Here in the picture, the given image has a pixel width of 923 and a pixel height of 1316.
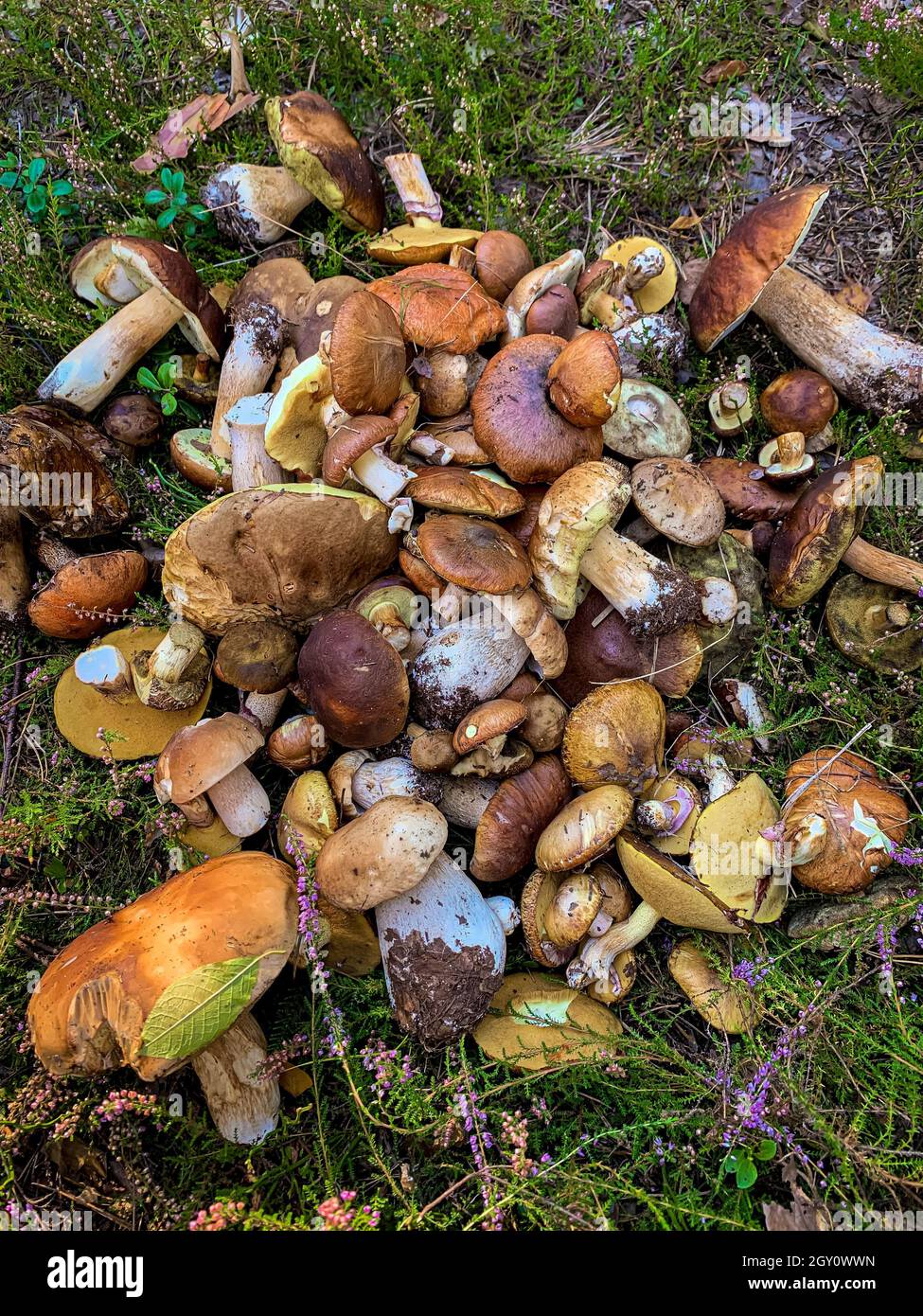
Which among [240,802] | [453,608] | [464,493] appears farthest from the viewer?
[240,802]

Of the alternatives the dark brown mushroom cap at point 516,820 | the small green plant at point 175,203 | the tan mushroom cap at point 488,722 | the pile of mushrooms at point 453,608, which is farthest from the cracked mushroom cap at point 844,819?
the small green plant at point 175,203

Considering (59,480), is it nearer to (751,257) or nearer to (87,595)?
(87,595)

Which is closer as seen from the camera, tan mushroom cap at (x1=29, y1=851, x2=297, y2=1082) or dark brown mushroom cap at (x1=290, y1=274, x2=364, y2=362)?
tan mushroom cap at (x1=29, y1=851, x2=297, y2=1082)

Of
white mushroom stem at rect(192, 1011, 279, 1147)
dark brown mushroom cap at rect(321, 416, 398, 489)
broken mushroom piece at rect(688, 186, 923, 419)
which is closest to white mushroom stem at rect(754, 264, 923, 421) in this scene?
broken mushroom piece at rect(688, 186, 923, 419)

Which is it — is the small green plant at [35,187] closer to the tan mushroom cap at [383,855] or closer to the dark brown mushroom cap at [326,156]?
the dark brown mushroom cap at [326,156]

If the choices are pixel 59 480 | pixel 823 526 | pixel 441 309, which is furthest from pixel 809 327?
pixel 59 480

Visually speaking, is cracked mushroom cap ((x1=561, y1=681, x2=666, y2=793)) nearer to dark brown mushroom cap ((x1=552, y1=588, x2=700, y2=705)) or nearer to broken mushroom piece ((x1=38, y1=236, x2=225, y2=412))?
dark brown mushroom cap ((x1=552, y1=588, x2=700, y2=705))
